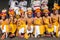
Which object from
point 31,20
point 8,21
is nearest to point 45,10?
point 31,20

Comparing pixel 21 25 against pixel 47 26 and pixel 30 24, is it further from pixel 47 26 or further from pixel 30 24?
pixel 47 26

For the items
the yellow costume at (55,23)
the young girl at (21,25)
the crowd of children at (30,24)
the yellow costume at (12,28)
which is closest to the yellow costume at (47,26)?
the crowd of children at (30,24)

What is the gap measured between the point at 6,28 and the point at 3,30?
118mm

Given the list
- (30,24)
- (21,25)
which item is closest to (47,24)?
(30,24)

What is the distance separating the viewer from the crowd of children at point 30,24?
9375 mm

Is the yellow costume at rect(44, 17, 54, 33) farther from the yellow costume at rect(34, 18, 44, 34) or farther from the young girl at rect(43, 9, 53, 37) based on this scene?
the yellow costume at rect(34, 18, 44, 34)

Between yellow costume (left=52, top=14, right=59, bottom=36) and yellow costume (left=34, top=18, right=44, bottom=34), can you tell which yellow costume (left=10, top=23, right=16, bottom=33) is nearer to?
yellow costume (left=34, top=18, right=44, bottom=34)

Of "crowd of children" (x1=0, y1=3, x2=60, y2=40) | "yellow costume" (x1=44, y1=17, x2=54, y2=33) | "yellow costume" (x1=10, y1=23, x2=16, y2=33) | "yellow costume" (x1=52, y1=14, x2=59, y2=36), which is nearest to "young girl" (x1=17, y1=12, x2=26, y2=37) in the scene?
"crowd of children" (x1=0, y1=3, x2=60, y2=40)

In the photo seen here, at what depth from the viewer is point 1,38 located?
9367 mm

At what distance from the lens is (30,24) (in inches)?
372

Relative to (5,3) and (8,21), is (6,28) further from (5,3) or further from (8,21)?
(5,3)

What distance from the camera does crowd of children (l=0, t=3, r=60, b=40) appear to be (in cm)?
938

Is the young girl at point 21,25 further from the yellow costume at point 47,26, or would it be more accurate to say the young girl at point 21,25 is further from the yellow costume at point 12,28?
the yellow costume at point 47,26

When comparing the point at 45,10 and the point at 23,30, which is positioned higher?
the point at 45,10
